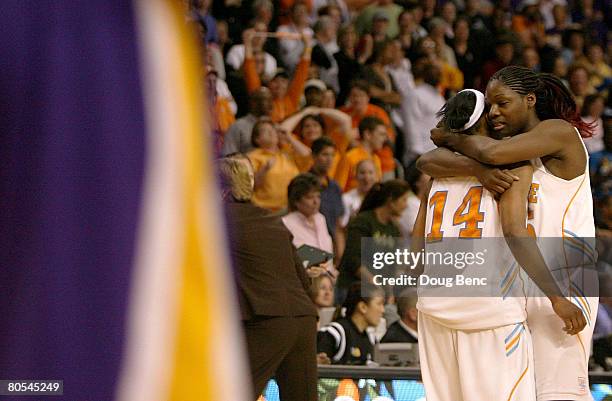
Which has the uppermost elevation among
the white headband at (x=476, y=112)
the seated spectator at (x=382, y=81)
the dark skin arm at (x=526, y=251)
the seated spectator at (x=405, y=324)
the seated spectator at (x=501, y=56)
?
the seated spectator at (x=501, y=56)

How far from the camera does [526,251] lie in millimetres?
3496

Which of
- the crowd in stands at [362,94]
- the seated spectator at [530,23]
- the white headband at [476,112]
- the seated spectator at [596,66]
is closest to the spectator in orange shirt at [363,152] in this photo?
the crowd in stands at [362,94]

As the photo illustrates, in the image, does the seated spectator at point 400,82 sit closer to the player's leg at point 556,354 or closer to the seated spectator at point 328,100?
the seated spectator at point 328,100

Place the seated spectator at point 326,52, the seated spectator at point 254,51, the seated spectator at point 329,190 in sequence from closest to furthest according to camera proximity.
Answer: the seated spectator at point 329,190, the seated spectator at point 254,51, the seated spectator at point 326,52

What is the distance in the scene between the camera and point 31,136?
69 cm

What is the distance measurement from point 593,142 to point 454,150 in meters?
5.27

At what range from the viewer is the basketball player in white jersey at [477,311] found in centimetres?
346

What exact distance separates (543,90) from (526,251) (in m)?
0.69

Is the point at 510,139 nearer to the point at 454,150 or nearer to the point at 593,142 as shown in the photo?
the point at 454,150

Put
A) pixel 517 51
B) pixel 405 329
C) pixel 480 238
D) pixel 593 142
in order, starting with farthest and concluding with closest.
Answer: pixel 517 51 < pixel 593 142 < pixel 405 329 < pixel 480 238

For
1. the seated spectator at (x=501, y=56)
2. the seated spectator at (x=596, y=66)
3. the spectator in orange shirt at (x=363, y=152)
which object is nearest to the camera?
the spectator in orange shirt at (x=363, y=152)

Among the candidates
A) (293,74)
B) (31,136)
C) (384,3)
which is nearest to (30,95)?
(31,136)

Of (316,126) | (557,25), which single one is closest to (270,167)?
(316,126)

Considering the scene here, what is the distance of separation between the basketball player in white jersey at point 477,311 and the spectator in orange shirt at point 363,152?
13.2 ft
